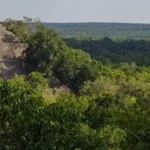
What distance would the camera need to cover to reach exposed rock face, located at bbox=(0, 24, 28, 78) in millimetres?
52819

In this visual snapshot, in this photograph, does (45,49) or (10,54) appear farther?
(10,54)

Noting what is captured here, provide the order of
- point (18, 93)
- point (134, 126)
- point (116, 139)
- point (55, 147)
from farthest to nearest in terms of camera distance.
Answer: point (134, 126)
point (18, 93)
point (116, 139)
point (55, 147)

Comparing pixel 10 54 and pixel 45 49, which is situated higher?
pixel 45 49

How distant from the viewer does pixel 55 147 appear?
1756cm

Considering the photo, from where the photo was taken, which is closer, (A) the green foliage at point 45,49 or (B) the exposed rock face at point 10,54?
(A) the green foliage at point 45,49

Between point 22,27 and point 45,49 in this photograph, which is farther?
point 22,27

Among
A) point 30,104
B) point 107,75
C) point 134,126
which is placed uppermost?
point 30,104

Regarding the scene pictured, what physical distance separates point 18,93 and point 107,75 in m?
36.3

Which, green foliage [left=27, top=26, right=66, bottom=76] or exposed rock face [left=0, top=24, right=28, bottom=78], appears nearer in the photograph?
green foliage [left=27, top=26, right=66, bottom=76]

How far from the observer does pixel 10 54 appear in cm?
5594

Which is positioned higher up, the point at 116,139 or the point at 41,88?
the point at 116,139

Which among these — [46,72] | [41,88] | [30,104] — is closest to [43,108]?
[30,104]

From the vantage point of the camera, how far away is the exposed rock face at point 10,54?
52.8 metres

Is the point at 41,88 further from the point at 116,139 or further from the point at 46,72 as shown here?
the point at 116,139
